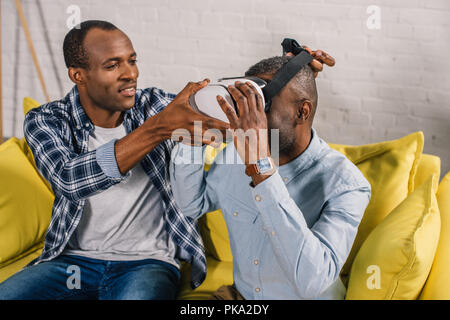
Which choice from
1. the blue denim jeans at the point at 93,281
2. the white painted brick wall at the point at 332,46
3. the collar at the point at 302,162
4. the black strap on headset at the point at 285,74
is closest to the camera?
the black strap on headset at the point at 285,74

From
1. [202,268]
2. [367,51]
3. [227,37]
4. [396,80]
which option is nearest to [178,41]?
[227,37]

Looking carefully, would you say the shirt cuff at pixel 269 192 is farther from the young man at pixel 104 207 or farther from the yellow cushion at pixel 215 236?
the yellow cushion at pixel 215 236

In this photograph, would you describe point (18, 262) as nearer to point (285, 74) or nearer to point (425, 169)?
point (285, 74)

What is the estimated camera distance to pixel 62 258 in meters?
1.57

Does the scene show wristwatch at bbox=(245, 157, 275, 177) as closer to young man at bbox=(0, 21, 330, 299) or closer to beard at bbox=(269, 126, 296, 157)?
beard at bbox=(269, 126, 296, 157)

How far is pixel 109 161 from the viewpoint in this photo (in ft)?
4.21

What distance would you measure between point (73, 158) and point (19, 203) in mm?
558

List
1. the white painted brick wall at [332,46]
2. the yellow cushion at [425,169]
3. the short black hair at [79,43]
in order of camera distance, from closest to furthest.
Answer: the short black hair at [79,43] < the yellow cushion at [425,169] < the white painted brick wall at [332,46]

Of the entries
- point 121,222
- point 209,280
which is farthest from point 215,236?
point 121,222

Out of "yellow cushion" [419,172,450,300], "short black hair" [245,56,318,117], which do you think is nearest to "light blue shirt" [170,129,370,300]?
"short black hair" [245,56,318,117]

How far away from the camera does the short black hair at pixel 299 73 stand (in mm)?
1209

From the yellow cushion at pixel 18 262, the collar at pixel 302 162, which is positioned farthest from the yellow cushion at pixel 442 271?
the yellow cushion at pixel 18 262
